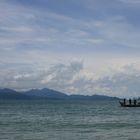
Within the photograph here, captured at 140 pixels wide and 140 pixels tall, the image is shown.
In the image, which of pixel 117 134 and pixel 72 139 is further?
pixel 117 134

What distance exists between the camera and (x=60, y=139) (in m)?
41.3

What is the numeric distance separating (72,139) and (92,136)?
346 centimetres

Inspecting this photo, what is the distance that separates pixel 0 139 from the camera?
41.1m

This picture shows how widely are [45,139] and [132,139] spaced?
8.88m

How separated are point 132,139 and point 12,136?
44.2 feet

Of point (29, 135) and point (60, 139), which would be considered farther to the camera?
point (29, 135)

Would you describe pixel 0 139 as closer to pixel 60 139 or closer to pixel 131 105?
pixel 60 139

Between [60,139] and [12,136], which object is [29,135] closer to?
[12,136]

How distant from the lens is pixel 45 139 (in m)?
41.4

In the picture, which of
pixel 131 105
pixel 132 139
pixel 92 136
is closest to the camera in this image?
pixel 132 139

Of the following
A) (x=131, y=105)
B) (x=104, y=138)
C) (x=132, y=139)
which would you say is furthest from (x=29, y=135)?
(x=131, y=105)

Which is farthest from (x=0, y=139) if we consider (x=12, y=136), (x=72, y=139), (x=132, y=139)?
(x=132, y=139)

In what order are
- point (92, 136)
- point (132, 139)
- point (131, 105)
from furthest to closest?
point (131, 105) → point (92, 136) → point (132, 139)

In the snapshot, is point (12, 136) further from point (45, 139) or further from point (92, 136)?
point (92, 136)
